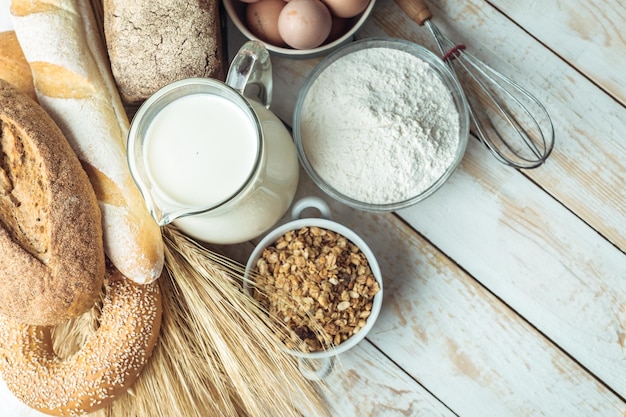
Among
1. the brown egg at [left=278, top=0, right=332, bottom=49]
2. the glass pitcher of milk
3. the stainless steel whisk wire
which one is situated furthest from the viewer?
the stainless steel whisk wire

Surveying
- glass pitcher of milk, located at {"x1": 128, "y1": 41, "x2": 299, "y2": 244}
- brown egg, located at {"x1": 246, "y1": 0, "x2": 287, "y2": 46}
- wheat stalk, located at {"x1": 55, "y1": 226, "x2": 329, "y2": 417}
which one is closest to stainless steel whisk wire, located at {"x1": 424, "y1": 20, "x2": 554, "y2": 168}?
brown egg, located at {"x1": 246, "y1": 0, "x2": 287, "y2": 46}

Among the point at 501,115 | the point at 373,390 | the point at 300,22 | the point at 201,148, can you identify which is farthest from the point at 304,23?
the point at 373,390

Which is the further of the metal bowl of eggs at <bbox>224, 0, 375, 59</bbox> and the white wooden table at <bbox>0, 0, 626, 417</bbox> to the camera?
the white wooden table at <bbox>0, 0, 626, 417</bbox>

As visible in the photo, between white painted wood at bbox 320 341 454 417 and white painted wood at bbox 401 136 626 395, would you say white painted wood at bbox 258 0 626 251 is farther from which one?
white painted wood at bbox 320 341 454 417

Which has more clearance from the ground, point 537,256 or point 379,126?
point 379,126

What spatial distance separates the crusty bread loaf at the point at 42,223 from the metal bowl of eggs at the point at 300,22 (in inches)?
12.2

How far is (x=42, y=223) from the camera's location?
2.44 feet

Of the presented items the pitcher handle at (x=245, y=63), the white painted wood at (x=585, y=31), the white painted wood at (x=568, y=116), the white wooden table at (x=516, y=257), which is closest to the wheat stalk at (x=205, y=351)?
the white wooden table at (x=516, y=257)

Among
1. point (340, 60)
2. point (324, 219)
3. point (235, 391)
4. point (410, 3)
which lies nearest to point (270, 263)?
point (324, 219)

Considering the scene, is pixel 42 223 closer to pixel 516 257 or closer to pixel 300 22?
pixel 300 22

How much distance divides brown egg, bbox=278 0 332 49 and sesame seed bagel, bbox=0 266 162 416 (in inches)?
15.5

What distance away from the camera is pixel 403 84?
854 millimetres

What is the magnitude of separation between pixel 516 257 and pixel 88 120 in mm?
655

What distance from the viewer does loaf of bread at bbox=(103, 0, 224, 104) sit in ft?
2.58
